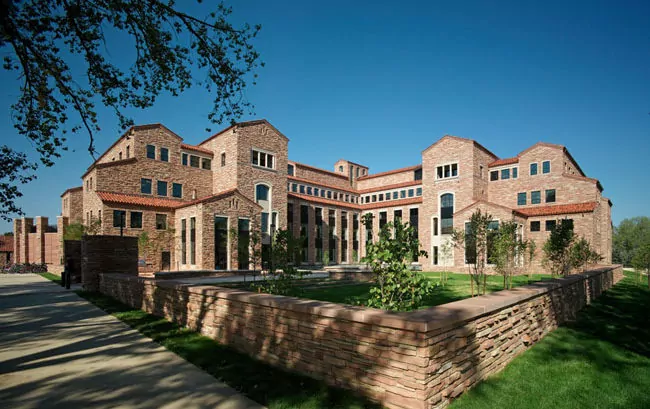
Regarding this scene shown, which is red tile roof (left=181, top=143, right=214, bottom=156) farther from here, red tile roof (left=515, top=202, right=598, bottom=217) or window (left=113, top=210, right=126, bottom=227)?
red tile roof (left=515, top=202, right=598, bottom=217)

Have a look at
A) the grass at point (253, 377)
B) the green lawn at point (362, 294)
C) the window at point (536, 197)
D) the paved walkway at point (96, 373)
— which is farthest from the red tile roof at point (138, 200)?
the window at point (536, 197)

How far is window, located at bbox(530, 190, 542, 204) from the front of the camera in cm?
3509

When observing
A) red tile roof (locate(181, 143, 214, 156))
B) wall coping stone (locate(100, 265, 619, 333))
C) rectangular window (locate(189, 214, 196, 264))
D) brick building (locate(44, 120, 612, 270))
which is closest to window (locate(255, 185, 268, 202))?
brick building (locate(44, 120, 612, 270))

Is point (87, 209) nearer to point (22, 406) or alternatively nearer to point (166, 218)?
point (166, 218)

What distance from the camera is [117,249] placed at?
15.5m

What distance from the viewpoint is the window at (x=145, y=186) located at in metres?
30.5

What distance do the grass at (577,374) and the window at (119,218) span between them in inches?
1148

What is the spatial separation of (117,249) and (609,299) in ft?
71.3

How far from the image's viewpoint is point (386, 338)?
430 cm

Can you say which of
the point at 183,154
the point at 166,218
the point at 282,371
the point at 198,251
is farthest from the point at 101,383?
the point at 183,154

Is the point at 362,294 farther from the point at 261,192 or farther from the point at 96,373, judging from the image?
the point at 261,192

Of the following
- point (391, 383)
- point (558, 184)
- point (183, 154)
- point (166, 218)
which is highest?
point (183, 154)

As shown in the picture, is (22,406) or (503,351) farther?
(503,351)

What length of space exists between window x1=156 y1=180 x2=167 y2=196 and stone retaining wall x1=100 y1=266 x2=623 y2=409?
27021 millimetres
